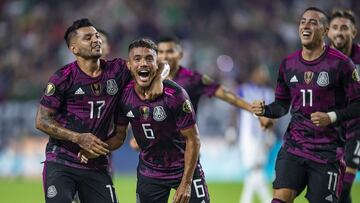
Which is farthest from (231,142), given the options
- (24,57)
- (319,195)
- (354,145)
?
(24,57)

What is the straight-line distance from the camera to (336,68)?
7.52 meters

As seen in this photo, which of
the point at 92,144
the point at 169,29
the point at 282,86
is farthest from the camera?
the point at 169,29

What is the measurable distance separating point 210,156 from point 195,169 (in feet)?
29.4

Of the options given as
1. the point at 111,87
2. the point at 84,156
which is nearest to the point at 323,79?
the point at 111,87

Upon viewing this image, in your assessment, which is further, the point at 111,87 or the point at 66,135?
the point at 111,87

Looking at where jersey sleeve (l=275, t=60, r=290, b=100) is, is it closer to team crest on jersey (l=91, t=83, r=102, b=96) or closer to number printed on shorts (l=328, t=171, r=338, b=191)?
number printed on shorts (l=328, t=171, r=338, b=191)

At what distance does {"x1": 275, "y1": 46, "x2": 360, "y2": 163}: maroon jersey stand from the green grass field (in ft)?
15.8

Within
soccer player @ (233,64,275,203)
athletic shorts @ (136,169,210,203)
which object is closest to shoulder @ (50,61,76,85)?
athletic shorts @ (136,169,210,203)

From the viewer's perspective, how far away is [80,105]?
24.7 feet

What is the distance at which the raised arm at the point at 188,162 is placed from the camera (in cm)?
701

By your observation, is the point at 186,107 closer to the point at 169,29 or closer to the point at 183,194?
the point at 183,194

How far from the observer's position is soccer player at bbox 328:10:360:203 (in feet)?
29.5

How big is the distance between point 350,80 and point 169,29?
12.7 meters

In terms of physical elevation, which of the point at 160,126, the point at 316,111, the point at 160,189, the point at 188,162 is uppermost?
the point at 316,111
